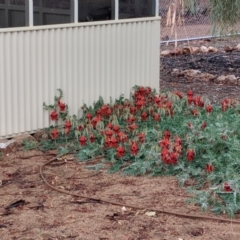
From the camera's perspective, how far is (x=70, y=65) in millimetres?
8539

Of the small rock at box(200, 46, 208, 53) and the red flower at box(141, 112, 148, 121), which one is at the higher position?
the small rock at box(200, 46, 208, 53)

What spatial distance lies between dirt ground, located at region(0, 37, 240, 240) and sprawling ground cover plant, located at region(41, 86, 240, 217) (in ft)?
0.55

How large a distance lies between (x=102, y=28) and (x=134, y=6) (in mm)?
696

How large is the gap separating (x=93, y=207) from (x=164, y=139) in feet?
4.37

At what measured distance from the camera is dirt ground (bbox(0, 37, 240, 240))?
5293 mm

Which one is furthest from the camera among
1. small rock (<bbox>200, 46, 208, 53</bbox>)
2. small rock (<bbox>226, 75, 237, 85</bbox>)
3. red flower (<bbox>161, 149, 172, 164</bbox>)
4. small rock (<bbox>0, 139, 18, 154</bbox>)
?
small rock (<bbox>200, 46, 208, 53</bbox>)

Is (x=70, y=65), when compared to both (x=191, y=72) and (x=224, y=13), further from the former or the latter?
(x=191, y=72)

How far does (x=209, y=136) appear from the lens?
693 centimetres

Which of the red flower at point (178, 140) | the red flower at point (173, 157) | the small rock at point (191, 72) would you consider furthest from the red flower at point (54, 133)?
the small rock at point (191, 72)

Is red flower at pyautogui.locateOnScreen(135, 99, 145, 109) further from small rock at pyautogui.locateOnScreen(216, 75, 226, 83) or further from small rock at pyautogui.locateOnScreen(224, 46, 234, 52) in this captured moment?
small rock at pyautogui.locateOnScreen(224, 46, 234, 52)

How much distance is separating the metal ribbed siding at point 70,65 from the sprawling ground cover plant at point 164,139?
171mm

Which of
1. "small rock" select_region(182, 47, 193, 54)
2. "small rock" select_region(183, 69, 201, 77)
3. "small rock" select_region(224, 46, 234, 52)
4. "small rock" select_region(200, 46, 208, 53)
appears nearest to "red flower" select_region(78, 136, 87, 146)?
"small rock" select_region(183, 69, 201, 77)

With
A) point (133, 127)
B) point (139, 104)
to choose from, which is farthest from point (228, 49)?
point (133, 127)

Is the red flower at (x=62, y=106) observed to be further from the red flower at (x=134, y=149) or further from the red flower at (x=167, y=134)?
the red flower at (x=134, y=149)
